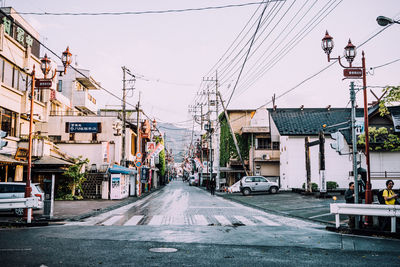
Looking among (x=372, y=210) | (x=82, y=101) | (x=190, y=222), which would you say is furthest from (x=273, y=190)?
(x=82, y=101)

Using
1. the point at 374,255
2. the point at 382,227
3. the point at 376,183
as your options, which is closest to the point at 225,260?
the point at 374,255

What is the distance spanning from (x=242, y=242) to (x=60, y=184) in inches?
899

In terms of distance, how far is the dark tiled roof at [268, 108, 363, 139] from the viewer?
124ft

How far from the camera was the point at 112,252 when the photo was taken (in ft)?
25.4

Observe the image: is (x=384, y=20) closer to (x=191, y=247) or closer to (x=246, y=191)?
(x=191, y=247)

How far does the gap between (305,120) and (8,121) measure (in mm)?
29875

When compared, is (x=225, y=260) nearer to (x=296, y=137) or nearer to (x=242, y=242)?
(x=242, y=242)

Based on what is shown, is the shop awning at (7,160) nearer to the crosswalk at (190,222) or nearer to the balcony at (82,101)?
the crosswalk at (190,222)

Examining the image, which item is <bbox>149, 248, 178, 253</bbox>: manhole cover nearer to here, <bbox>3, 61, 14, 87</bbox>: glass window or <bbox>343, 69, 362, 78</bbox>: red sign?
<bbox>343, 69, 362, 78</bbox>: red sign

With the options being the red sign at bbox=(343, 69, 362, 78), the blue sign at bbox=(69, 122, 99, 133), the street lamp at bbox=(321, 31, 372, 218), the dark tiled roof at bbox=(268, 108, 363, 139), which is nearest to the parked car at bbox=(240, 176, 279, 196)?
the dark tiled roof at bbox=(268, 108, 363, 139)

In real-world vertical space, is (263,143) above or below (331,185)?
above

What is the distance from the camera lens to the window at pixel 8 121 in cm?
2219

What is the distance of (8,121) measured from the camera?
904 inches

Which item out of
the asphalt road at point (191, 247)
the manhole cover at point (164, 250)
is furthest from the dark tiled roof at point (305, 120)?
the manhole cover at point (164, 250)
